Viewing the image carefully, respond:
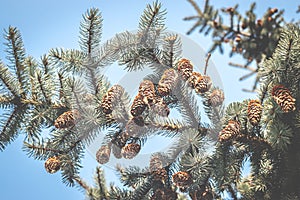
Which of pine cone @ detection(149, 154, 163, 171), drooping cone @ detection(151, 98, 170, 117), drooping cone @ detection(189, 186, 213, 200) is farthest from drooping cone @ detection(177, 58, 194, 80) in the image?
drooping cone @ detection(189, 186, 213, 200)

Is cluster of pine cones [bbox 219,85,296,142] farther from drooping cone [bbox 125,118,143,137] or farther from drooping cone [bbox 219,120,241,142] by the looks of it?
drooping cone [bbox 125,118,143,137]

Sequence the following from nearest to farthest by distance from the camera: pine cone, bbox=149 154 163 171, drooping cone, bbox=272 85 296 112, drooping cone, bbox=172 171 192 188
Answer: drooping cone, bbox=272 85 296 112, drooping cone, bbox=172 171 192 188, pine cone, bbox=149 154 163 171

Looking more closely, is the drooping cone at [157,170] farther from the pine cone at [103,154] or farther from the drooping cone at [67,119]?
the drooping cone at [67,119]

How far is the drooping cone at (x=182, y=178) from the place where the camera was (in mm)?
1815

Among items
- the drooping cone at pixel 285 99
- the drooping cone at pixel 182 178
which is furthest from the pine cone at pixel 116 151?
the drooping cone at pixel 285 99

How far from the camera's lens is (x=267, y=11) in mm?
2021

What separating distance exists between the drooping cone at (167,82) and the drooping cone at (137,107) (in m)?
0.13

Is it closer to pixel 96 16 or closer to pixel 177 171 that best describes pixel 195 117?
pixel 177 171

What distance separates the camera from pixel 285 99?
5.62 feet

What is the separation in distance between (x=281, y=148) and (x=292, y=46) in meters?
0.40

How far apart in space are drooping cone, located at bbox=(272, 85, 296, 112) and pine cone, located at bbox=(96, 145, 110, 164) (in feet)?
2.36

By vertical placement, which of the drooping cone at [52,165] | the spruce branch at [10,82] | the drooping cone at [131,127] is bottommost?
the drooping cone at [52,165]

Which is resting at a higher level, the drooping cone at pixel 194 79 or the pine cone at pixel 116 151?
the drooping cone at pixel 194 79

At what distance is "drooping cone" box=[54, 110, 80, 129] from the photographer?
187 cm
